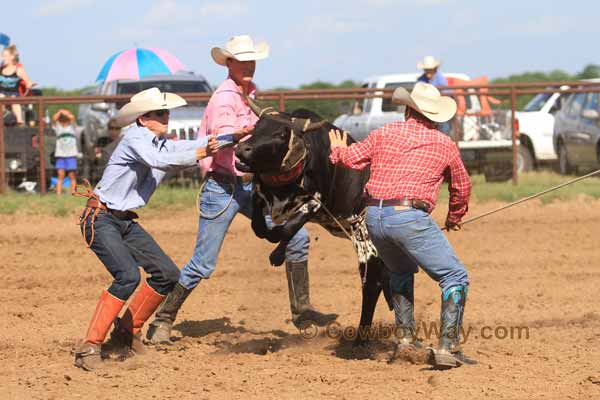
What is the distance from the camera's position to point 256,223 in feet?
23.8

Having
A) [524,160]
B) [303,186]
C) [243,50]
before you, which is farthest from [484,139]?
[303,186]

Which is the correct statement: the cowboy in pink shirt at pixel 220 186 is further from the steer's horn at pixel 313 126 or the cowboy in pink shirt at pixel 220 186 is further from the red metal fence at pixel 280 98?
the red metal fence at pixel 280 98

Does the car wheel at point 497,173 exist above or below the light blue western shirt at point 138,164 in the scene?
below

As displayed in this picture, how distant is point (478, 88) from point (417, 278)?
6.09 meters

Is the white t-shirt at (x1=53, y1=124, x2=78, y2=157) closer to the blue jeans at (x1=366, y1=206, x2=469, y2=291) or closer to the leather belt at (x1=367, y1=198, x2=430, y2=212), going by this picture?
the blue jeans at (x1=366, y1=206, x2=469, y2=291)

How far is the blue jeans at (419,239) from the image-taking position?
6543mm

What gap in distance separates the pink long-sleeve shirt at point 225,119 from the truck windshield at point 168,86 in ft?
30.5

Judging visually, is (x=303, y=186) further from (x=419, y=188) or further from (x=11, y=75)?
(x=11, y=75)

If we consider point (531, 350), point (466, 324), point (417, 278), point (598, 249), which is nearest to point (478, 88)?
point (598, 249)

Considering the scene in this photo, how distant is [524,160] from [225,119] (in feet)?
35.6

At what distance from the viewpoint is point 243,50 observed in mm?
7875

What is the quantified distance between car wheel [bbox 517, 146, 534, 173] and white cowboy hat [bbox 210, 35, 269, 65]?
1028cm

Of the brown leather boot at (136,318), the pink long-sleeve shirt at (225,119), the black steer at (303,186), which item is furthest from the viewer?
the pink long-sleeve shirt at (225,119)

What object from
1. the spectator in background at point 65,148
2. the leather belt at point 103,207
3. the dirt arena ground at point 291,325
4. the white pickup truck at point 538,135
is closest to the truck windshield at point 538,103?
the white pickup truck at point 538,135
